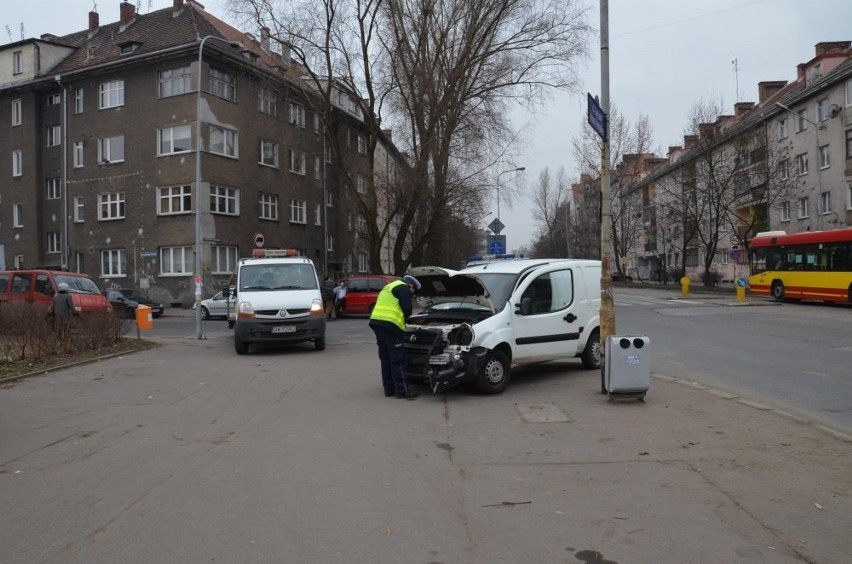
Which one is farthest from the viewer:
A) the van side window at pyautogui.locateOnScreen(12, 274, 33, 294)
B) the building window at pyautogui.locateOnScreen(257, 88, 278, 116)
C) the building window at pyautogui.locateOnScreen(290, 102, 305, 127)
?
the building window at pyautogui.locateOnScreen(290, 102, 305, 127)

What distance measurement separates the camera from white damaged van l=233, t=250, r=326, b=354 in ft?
47.2

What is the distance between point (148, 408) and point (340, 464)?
4056mm

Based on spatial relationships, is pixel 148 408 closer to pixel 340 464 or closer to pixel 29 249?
pixel 340 464

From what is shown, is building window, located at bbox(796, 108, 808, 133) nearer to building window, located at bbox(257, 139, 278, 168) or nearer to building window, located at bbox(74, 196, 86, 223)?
building window, located at bbox(257, 139, 278, 168)

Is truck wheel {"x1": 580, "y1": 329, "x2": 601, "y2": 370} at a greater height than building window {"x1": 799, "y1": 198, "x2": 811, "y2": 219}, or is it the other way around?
building window {"x1": 799, "y1": 198, "x2": 811, "y2": 219}

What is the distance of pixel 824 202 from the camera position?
41.4 meters

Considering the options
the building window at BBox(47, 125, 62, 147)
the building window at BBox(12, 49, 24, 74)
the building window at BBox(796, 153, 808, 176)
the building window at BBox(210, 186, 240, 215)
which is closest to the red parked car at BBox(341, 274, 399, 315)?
the building window at BBox(210, 186, 240, 215)

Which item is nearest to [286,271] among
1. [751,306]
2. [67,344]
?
[67,344]

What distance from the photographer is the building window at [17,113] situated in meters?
38.4

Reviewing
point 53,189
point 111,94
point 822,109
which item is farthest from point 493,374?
point 822,109

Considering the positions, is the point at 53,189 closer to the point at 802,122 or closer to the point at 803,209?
the point at 802,122

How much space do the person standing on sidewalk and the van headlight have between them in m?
0.69

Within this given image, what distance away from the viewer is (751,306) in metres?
26.7

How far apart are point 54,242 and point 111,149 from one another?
7219 millimetres
